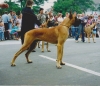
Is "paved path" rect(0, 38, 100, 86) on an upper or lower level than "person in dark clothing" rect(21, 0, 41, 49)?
lower

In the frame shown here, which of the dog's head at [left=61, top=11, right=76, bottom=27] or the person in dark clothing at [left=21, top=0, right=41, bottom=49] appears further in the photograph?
the person in dark clothing at [left=21, top=0, right=41, bottom=49]

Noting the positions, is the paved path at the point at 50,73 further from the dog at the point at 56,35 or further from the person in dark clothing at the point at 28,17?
the person in dark clothing at the point at 28,17

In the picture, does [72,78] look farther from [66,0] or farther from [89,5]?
[89,5]

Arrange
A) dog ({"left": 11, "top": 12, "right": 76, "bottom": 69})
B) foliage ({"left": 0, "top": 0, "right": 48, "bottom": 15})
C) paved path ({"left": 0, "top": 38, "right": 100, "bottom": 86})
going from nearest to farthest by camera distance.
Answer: paved path ({"left": 0, "top": 38, "right": 100, "bottom": 86}), dog ({"left": 11, "top": 12, "right": 76, "bottom": 69}), foliage ({"left": 0, "top": 0, "right": 48, "bottom": 15})

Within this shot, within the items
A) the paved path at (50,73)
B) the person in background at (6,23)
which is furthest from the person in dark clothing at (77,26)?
the person in background at (6,23)

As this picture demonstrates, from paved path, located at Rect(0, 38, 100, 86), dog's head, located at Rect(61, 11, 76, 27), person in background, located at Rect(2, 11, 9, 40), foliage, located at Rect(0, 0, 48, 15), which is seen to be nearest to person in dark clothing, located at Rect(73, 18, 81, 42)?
dog's head, located at Rect(61, 11, 76, 27)

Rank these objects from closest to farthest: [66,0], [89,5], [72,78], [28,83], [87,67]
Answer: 1. [28,83]
2. [72,78]
3. [87,67]
4. [66,0]
5. [89,5]

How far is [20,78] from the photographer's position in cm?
630

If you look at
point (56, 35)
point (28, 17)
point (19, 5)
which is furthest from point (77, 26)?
point (19, 5)

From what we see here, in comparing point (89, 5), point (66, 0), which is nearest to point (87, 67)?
point (66, 0)

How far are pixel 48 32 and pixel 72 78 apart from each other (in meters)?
2.22

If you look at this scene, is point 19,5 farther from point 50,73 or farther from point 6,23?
point 50,73

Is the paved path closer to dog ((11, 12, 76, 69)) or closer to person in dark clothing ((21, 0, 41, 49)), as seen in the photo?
dog ((11, 12, 76, 69))

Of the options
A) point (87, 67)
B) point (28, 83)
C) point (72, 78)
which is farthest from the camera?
point (87, 67)
